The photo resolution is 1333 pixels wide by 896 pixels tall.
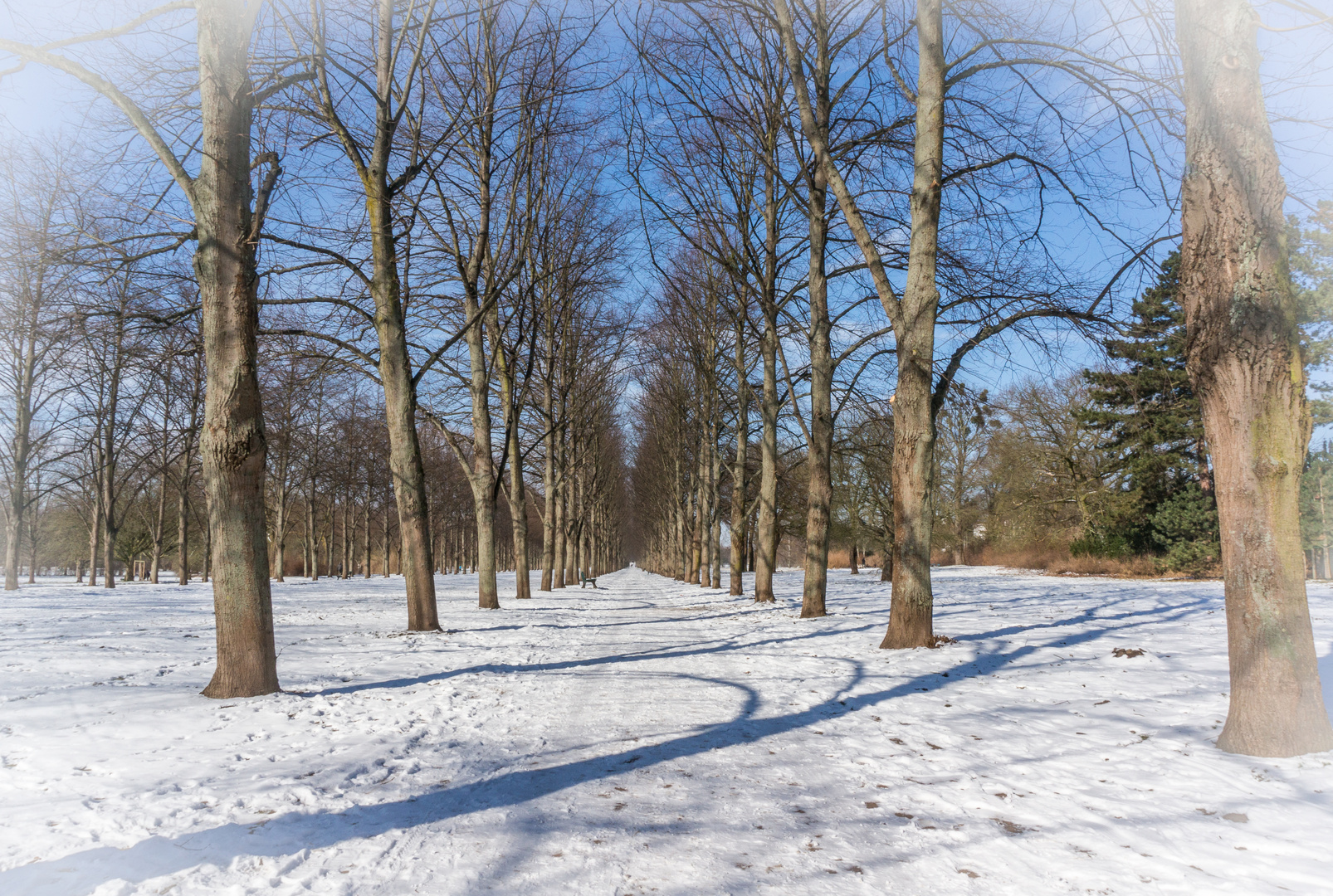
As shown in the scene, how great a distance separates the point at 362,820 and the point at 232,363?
4197mm

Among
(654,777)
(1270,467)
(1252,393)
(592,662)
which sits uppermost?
(1252,393)

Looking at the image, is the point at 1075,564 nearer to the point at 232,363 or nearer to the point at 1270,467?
the point at 1270,467

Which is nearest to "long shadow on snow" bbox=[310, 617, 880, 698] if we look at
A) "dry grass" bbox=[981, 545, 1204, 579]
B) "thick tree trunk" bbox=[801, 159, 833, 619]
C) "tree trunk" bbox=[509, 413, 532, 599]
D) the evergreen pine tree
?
"thick tree trunk" bbox=[801, 159, 833, 619]

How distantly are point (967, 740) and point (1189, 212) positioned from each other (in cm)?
383

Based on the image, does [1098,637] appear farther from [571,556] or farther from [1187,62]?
[571,556]

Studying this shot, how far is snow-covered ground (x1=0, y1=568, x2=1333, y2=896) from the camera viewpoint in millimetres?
2828

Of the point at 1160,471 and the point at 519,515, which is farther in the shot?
the point at 1160,471

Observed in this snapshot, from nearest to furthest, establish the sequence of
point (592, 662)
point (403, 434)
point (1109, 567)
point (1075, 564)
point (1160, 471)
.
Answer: point (592, 662) → point (403, 434) → point (1160, 471) → point (1109, 567) → point (1075, 564)

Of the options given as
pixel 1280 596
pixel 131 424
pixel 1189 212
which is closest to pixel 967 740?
pixel 1280 596

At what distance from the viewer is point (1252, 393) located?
4129 mm

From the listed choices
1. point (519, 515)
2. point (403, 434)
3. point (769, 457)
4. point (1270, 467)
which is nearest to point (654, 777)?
point (1270, 467)

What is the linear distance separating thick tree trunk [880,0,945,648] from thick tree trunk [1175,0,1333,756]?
3956 millimetres

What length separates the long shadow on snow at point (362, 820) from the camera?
273cm

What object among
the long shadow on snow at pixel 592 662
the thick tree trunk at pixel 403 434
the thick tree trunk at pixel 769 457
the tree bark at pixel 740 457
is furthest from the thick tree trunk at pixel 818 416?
the thick tree trunk at pixel 403 434
